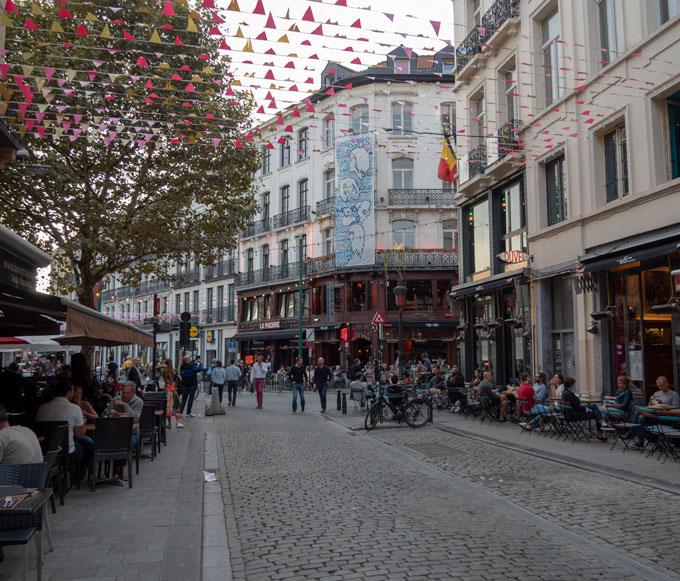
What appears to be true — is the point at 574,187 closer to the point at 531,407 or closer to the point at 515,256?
the point at 515,256

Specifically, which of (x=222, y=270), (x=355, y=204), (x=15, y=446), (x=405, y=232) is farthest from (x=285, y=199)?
(x=15, y=446)

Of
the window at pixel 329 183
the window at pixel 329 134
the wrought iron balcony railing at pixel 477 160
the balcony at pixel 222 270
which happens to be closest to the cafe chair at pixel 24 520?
the wrought iron balcony railing at pixel 477 160

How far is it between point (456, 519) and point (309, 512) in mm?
1580

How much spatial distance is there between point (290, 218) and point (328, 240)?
194 inches

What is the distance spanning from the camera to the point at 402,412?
16141 millimetres

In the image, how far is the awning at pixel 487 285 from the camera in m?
19.4

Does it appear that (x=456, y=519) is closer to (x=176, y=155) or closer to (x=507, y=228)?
(x=176, y=155)

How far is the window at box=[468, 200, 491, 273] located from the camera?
22.4 meters

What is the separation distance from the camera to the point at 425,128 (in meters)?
40.8

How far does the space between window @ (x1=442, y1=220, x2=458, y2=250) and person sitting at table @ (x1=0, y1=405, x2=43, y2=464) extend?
118 feet

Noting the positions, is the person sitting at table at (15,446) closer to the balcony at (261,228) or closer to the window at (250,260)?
the balcony at (261,228)

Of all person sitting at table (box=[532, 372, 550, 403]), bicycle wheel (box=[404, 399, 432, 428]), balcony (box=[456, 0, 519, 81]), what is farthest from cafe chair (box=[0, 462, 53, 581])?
balcony (box=[456, 0, 519, 81])

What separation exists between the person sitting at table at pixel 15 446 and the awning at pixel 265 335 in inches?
1484

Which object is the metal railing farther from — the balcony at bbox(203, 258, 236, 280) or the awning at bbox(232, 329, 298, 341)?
the balcony at bbox(203, 258, 236, 280)
